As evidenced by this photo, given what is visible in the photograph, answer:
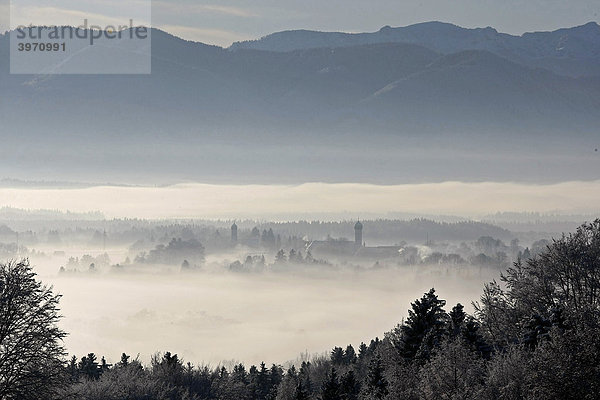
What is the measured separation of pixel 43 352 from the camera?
209 feet

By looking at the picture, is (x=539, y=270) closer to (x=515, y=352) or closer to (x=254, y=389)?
(x=515, y=352)

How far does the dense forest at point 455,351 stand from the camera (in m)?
57.6

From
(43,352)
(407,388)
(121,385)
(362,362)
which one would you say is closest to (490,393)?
(407,388)

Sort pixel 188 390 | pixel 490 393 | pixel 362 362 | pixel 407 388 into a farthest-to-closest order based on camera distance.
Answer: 1. pixel 362 362
2. pixel 188 390
3. pixel 407 388
4. pixel 490 393

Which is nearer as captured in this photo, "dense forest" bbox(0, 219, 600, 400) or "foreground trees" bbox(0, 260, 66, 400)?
"dense forest" bbox(0, 219, 600, 400)

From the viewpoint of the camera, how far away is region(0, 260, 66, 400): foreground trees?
63719 millimetres

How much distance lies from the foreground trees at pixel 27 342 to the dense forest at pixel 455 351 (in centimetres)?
6

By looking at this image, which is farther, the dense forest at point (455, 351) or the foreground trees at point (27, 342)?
the foreground trees at point (27, 342)

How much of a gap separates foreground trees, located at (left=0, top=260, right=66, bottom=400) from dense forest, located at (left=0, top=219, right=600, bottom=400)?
0.06m

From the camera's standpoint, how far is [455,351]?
217ft

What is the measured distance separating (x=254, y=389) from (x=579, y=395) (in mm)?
85888

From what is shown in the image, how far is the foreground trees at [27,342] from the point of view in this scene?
63719mm

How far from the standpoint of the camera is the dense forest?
57.6 metres

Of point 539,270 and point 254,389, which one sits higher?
point 539,270
